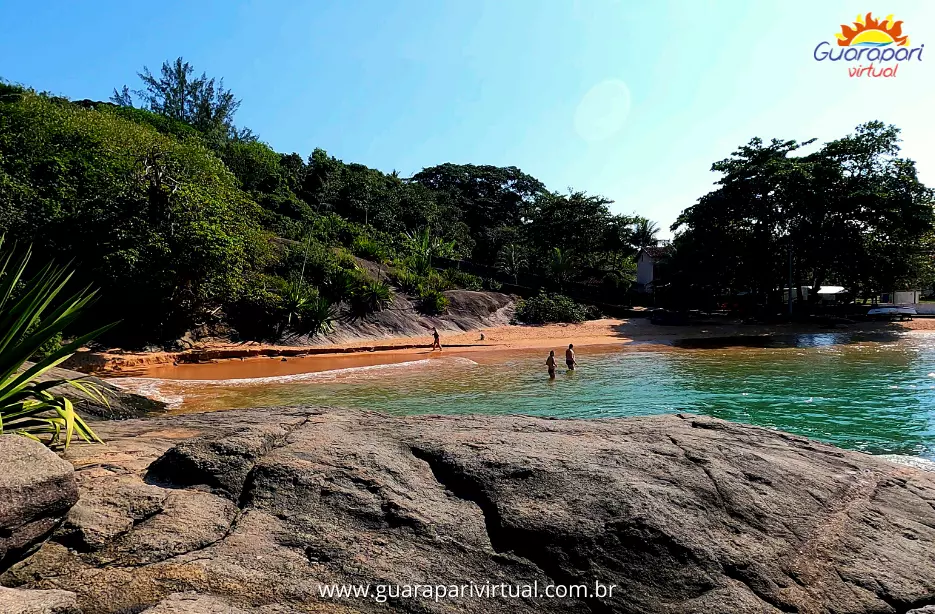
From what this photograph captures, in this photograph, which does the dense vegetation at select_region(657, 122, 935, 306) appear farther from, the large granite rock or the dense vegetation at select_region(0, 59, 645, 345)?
the large granite rock

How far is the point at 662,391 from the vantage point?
43.5 feet

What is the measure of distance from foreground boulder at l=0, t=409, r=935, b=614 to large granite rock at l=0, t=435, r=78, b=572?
4.7 inches

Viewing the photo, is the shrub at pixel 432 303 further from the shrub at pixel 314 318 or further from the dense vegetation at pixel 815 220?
the dense vegetation at pixel 815 220

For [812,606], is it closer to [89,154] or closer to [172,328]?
[172,328]

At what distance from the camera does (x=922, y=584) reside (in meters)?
3.15

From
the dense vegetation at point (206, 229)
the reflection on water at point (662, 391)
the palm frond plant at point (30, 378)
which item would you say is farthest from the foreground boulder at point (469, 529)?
the dense vegetation at point (206, 229)

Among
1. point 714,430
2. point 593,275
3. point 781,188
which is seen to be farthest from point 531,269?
point 714,430

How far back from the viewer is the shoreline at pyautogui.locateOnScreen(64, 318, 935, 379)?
15639 mm

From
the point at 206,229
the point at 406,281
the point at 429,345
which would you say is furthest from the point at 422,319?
the point at 206,229

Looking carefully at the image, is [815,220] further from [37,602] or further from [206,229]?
[37,602]

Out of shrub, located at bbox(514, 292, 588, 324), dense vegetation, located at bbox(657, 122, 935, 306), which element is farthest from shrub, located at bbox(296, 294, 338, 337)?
dense vegetation, located at bbox(657, 122, 935, 306)

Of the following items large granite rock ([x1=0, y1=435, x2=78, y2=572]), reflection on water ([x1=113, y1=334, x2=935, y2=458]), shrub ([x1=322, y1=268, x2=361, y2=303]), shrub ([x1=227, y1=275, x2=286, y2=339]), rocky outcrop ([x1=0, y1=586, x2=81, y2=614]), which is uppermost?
shrub ([x1=322, y1=268, x2=361, y2=303])

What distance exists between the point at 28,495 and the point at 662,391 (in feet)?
42.3

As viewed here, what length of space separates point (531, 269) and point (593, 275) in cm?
494
